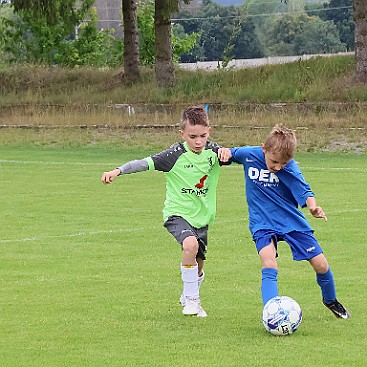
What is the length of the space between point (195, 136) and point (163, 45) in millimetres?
29853

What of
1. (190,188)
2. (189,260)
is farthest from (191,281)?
(190,188)

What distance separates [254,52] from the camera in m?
104

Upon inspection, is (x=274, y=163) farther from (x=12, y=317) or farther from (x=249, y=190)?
(x=12, y=317)

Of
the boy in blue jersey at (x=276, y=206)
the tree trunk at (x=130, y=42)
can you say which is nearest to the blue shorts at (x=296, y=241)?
the boy in blue jersey at (x=276, y=206)

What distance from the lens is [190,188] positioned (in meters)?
8.89

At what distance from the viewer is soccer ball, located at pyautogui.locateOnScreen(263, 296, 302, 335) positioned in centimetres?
780

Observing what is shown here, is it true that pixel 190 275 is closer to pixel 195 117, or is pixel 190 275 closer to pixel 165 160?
pixel 165 160

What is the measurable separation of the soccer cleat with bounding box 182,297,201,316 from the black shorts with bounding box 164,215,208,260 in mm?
475

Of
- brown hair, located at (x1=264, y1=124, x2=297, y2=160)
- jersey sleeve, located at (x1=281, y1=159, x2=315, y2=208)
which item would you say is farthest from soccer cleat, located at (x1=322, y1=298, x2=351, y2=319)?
brown hair, located at (x1=264, y1=124, x2=297, y2=160)

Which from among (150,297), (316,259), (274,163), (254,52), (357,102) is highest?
(274,163)

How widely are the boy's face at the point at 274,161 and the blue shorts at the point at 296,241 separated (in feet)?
1.57

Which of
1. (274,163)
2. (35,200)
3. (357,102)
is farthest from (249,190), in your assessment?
(357,102)

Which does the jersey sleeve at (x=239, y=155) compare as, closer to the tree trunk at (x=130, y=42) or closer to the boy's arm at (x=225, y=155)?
the boy's arm at (x=225, y=155)

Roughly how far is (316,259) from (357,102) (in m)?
25.8
